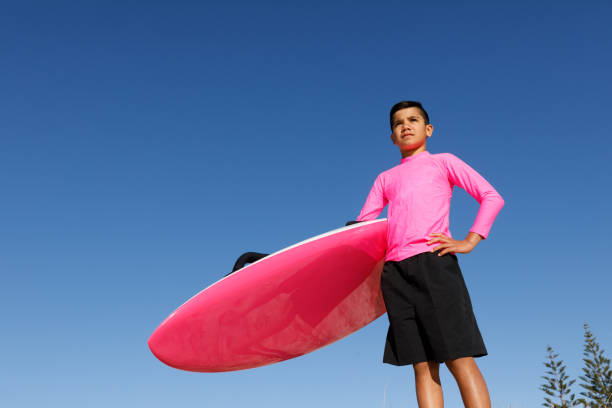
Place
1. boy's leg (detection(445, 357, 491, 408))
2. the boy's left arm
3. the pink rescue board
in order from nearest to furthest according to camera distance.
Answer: boy's leg (detection(445, 357, 491, 408)) < the boy's left arm < the pink rescue board

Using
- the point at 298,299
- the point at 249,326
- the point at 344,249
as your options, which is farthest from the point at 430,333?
the point at 249,326

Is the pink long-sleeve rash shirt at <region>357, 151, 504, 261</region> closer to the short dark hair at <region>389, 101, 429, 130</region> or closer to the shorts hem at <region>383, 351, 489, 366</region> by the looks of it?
the short dark hair at <region>389, 101, 429, 130</region>

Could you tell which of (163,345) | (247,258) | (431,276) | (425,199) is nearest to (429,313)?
(431,276)

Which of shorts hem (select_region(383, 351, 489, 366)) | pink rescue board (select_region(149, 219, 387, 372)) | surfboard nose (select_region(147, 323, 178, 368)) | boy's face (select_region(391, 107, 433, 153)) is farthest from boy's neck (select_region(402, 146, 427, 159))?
surfboard nose (select_region(147, 323, 178, 368))

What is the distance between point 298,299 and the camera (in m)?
3.32

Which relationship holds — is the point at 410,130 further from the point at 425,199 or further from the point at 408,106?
the point at 425,199

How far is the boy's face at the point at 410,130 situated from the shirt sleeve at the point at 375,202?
23cm

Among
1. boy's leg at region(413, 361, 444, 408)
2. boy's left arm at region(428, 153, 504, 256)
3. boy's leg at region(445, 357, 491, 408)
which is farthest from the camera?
boy's left arm at region(428, 153, 504, 256)

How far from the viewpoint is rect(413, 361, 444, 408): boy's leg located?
2.57 m

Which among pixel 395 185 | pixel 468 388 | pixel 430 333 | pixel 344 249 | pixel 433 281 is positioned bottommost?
pixel 468 388

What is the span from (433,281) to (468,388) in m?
0.49

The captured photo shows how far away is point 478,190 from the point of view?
283cm

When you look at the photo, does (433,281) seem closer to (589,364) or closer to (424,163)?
(424,163)

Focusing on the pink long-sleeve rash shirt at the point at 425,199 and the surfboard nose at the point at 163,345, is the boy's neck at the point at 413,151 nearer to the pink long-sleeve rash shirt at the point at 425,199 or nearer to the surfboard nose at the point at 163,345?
the pink long-sleeve rash shirt at the point at 425,199
